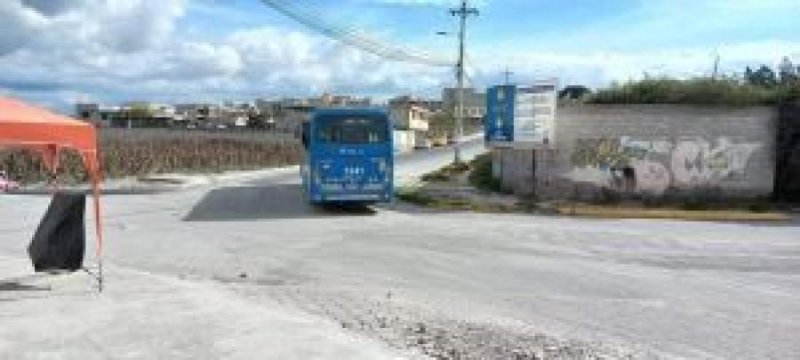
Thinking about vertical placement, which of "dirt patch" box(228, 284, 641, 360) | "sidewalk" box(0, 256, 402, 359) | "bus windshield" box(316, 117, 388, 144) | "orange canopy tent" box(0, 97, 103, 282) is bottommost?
"dirt patch" box(228, 284, 641, 360)

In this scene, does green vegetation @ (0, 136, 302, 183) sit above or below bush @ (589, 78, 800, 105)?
below

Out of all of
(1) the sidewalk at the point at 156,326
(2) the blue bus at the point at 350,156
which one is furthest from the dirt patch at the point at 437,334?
(2) the blue bus at the point at 350,156

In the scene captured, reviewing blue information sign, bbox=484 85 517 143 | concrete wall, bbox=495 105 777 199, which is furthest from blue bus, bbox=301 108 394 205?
concrete wall, bbox=495 105 777 199

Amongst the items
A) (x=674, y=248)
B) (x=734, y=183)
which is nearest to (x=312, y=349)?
(x=674, y=248)

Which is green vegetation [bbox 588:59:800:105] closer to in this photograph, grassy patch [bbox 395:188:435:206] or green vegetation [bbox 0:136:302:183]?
grassy patch [bbox 395:188:435:206]

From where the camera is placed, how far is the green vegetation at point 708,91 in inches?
1319

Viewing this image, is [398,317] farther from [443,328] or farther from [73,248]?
[73,248]

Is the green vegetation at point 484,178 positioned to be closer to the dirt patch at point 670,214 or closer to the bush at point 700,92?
the bush at point 700,92

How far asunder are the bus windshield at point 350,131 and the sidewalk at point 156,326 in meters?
14.9

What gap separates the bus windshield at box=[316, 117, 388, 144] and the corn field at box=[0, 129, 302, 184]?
8.34 meters

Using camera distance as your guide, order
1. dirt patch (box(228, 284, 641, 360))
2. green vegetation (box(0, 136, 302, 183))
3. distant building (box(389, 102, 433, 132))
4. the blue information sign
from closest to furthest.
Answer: dirt patch (box(228, 284, 641, 360)) → the blue information sign → green vegetation (box(0, 136, 302, 183)) → distant building (box(389, 102, 433, 132))

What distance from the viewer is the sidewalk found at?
971 cm

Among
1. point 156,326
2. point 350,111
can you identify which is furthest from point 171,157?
point 156,326

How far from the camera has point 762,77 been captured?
41.4 meters
